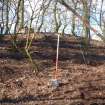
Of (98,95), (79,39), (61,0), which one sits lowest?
(98,95)

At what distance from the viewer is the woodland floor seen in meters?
10.5

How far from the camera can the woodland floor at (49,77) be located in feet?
34.5

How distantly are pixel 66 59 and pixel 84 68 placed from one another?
131cm

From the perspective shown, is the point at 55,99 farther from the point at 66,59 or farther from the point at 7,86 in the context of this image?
the point at 66,59

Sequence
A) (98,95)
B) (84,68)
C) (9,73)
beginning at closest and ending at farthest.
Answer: (98,95)
(9,73)
(84,68)

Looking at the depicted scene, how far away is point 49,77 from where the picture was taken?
12.4 meters

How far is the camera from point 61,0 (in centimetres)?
246

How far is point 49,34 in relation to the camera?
18.8 meters

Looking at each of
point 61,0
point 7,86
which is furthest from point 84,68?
point 61,0

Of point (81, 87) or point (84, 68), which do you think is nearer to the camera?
point (81, 87)

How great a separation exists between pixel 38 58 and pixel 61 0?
478 inches

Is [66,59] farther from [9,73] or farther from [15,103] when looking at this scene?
[15,103]

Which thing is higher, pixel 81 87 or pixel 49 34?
pixel 49 34

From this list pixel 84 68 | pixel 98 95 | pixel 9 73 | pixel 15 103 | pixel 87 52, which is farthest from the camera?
pixel 87 52
